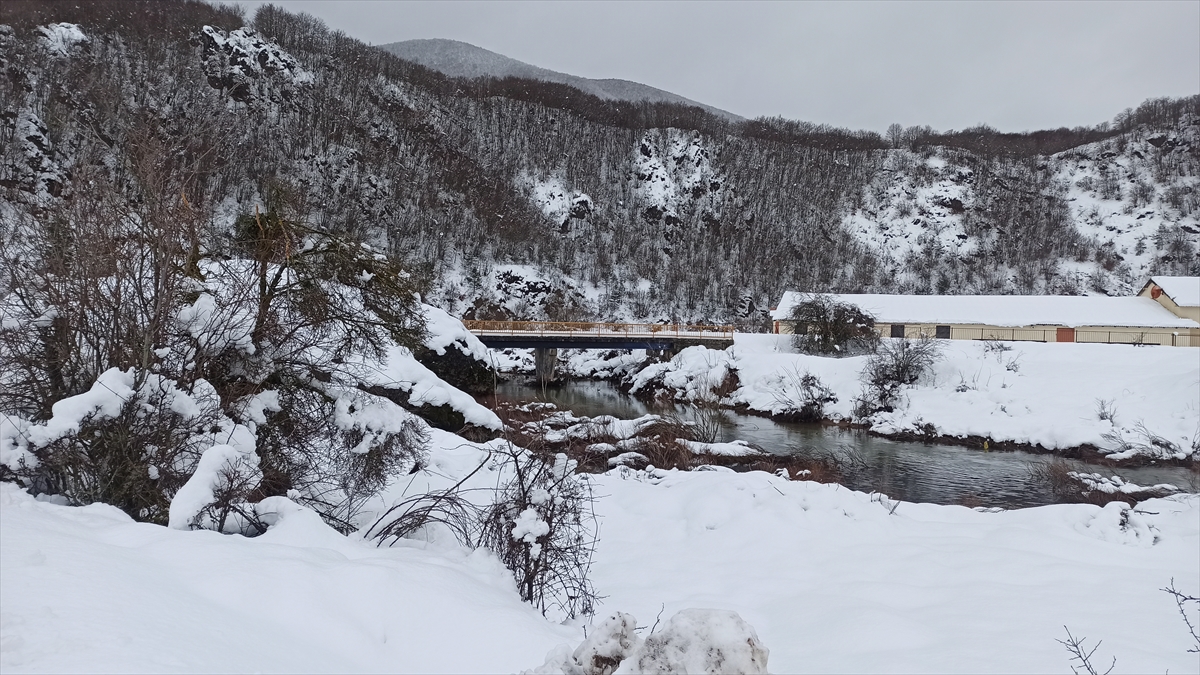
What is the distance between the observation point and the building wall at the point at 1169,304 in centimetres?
4369

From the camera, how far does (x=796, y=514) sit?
373 inches

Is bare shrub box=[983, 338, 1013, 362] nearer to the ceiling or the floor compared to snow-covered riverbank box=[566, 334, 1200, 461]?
nearer to the ceiling

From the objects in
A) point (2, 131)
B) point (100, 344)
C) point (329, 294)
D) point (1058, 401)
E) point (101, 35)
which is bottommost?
point (1058, 401)

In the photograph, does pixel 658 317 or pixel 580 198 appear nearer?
pixel 658 317

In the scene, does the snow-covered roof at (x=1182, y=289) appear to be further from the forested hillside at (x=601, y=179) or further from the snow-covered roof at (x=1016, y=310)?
the forested hillside at (x=601, y=179)

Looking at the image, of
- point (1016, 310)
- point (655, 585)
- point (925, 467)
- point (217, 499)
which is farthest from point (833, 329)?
point (217, 499)

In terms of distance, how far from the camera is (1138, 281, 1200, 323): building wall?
143 feet

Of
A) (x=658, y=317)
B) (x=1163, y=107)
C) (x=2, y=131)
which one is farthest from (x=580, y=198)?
(x=1163, y=107)

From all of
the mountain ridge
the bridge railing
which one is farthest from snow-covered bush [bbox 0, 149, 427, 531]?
the mountain ridge

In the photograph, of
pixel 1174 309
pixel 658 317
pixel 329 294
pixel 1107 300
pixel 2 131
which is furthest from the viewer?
pixel 658 317

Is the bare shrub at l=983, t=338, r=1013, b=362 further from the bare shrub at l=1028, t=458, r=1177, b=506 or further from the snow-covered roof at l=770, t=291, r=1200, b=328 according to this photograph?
the bare shrub at l=1028, t=458, r=1177, b=506

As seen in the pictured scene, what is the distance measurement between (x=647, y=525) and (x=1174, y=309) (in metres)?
53.7

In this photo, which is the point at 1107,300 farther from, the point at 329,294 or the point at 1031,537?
the point at 329,294

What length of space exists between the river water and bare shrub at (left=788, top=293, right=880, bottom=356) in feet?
37.6
